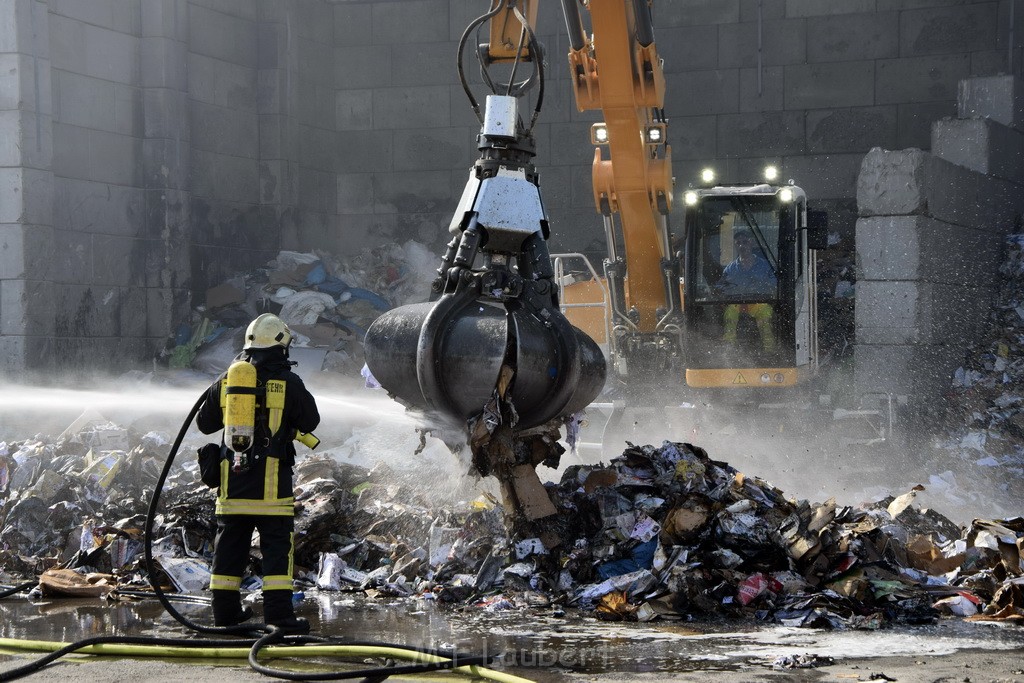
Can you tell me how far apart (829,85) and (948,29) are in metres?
1.52

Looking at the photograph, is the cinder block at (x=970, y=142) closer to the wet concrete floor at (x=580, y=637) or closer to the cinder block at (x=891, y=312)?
the cinder block at (x=891, y=312)

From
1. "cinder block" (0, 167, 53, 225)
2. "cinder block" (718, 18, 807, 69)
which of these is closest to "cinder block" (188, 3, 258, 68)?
"cinder block" (0, 167, 53, 225)

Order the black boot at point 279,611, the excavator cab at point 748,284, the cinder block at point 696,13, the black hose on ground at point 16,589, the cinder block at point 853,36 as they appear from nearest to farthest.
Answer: the black boot at point 279,611
the black hose on ground at point 16,589
the excavator cab at point 748,284
the cinder block at point 853,36
the cinder block at point 696,13

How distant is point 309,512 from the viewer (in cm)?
752

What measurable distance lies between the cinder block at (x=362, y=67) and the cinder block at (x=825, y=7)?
557 centimetres

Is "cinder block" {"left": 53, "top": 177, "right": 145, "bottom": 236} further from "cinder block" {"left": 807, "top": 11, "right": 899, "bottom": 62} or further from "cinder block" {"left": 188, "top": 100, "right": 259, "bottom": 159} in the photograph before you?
"cinder block" {"left": 807, "top": 11, "right": 899, "bottom": 62}

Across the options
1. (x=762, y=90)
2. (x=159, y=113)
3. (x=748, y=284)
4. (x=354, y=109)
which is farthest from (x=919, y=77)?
(x=159, y=113)

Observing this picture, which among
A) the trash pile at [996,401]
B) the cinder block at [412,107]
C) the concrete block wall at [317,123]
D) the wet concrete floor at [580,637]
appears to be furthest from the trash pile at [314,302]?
the wet concrete floor at [580,637]

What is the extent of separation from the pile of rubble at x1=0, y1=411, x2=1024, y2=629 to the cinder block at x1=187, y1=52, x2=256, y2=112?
810 cm

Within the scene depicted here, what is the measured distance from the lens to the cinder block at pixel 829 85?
1476 cm

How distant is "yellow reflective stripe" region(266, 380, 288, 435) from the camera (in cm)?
573

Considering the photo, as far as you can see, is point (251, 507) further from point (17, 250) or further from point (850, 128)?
point (850, 128)

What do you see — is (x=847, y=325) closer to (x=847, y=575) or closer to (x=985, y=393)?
(x=985, y=393)

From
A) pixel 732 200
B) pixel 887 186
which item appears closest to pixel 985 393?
pixel 887 186
